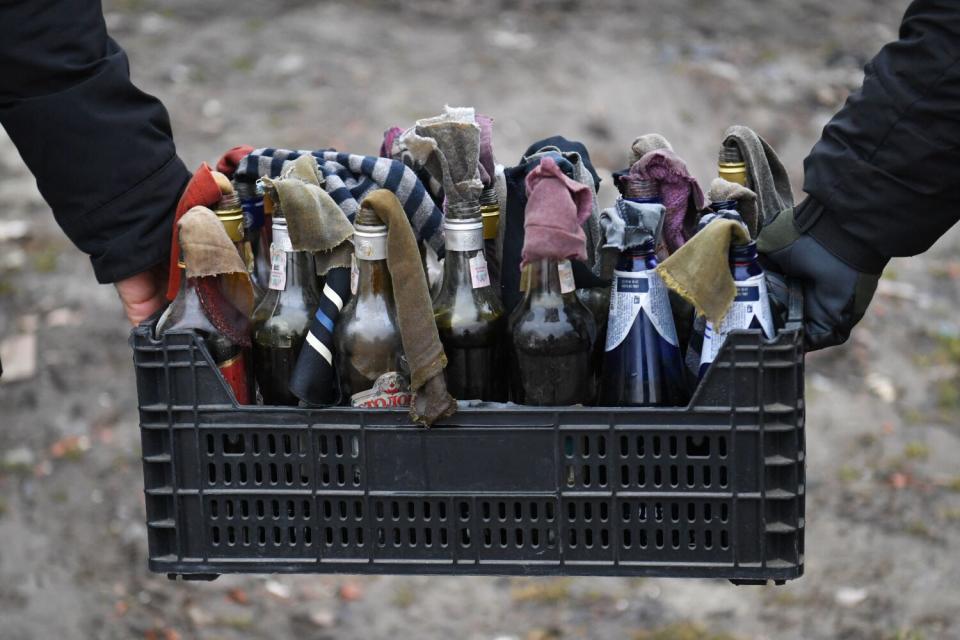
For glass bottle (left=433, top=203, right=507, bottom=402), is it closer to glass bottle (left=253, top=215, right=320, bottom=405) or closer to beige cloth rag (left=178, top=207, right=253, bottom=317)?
glass bottle (left=253, top=215, right=320, bottom=405)

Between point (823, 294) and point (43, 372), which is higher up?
point (823, 294)

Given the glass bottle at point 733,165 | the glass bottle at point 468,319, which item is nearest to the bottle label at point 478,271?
the glass bottle at point 468,319

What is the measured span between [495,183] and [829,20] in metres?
6.15

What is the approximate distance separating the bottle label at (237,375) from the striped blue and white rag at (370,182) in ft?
1.09

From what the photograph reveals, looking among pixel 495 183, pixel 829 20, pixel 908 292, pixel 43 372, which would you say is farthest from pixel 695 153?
pixel 495 183

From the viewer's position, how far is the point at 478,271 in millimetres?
2125

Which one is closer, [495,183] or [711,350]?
[711,350]

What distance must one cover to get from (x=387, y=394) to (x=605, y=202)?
12.8ft

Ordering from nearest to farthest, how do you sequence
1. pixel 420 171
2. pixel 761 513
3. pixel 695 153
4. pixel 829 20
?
pixel 761 513 → pixel 420 171 → pixel 695 153 → pixel 829 20

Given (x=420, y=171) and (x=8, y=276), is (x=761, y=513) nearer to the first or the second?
(x=420, y=171)

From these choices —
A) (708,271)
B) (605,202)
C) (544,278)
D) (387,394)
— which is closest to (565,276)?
(544,278)

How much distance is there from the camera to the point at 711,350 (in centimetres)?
208

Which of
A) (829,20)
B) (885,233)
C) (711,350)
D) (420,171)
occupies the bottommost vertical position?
(711,350)

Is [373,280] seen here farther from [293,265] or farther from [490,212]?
[490,212]
